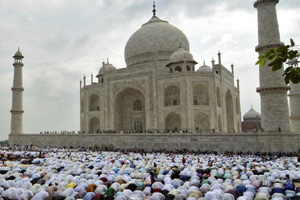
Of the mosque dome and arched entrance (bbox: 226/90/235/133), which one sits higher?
the mosque dome

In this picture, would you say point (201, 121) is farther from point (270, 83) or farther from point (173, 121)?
point (270, 83)

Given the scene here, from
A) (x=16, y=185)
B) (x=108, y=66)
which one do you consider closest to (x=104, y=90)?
(x=108, y=66)

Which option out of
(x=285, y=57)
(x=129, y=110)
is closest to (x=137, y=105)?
(x=129, y=110)

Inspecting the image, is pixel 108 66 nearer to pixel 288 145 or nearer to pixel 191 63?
pixel 191 63

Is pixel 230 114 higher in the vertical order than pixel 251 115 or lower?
lower

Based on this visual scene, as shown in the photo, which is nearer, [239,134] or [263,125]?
[263,125]

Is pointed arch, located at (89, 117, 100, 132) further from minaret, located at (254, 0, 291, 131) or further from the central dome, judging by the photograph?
minaret, located at (254, 0, 291, 131)

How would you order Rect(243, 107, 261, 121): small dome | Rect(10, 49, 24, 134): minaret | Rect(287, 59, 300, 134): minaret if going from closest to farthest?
Rect(287, 59, 300, 134): minaret → Rect(10, 49, 24, 134): minaret → Rect(243, 107, 261, 121): small dome

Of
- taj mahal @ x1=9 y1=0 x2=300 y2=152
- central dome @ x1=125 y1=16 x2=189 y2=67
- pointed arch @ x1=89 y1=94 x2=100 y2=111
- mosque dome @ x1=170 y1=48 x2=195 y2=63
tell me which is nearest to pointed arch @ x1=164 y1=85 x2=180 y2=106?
taj mahal @ x1=9 y1=0 x2=300 y2=152
